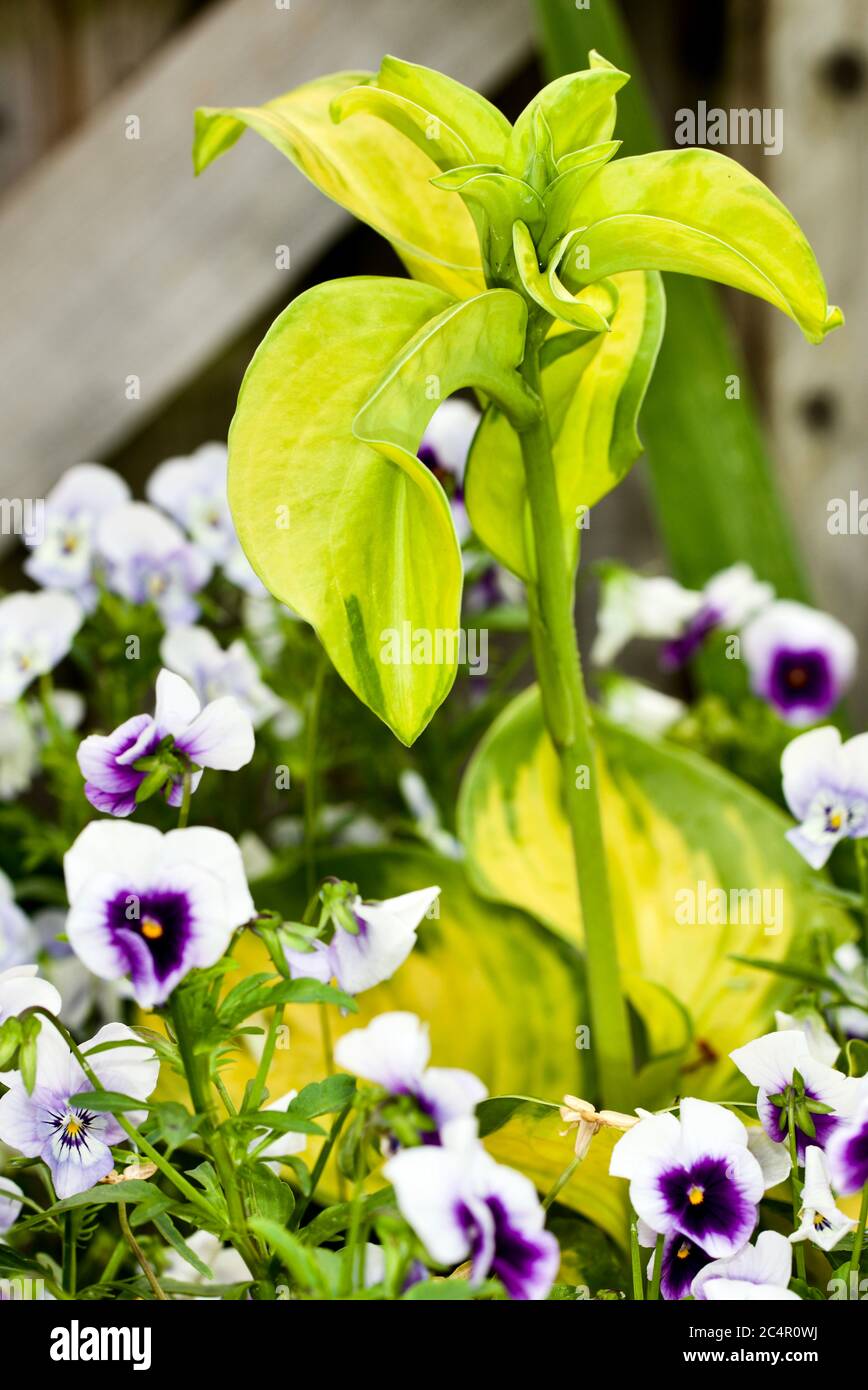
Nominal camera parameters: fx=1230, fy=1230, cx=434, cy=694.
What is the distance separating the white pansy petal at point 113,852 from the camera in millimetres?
330

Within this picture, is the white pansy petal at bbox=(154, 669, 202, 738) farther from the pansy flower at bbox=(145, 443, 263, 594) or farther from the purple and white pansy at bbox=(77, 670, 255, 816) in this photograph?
the pansy flower at bbox=(145, 443, 263, 594)

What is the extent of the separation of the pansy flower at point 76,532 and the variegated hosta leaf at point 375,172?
0.23 metres

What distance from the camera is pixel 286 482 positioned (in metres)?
0.37

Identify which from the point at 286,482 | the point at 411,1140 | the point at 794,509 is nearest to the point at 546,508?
the point at 286,482

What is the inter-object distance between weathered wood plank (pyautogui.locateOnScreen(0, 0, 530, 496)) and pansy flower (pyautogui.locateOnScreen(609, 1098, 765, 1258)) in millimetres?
819

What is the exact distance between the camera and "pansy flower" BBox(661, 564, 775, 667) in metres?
0.75

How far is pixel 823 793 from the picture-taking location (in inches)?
17.8

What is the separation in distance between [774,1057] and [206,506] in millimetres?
428

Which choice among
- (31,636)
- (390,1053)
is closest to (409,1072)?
(390,1053)

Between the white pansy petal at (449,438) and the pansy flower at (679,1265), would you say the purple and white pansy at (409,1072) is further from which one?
the white pansy petal at (449,438)

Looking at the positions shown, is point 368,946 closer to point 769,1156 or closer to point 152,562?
point 769,1156

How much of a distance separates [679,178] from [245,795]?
1.58ft

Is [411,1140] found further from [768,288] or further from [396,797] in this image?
[396,797]
